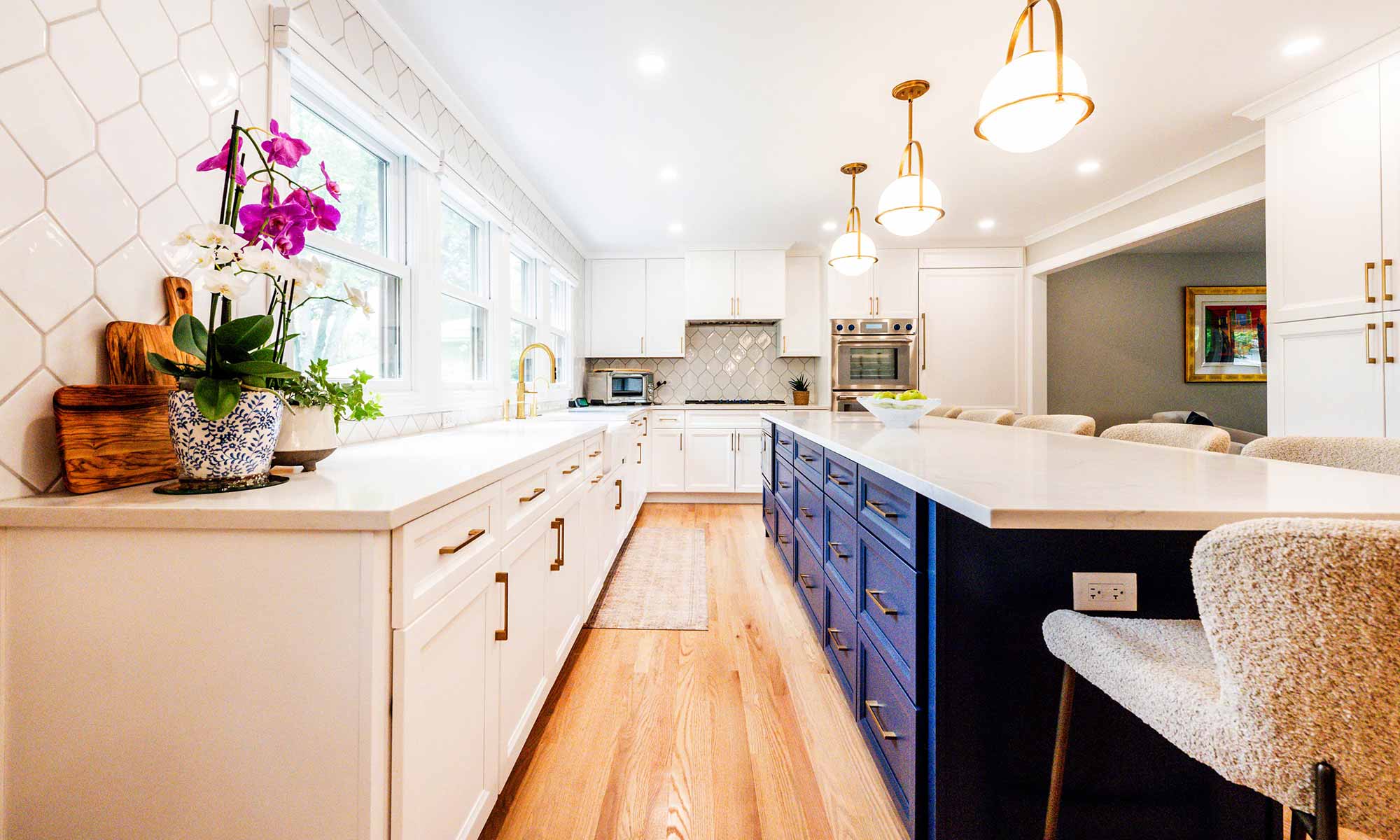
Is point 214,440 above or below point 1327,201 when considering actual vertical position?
below

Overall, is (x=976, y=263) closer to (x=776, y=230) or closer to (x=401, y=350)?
(x=776, y=230)

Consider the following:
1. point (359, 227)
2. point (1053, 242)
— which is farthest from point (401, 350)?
point (1053, 242)

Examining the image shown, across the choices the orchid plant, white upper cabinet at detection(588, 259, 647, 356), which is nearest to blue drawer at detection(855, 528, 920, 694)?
the orchid plant

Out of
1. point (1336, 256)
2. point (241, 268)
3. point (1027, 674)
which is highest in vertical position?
point (1336, 256)

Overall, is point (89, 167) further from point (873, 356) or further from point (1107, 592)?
point (873, 356)

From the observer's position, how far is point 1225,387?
5.86 meters

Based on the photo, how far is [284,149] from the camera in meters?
1.05

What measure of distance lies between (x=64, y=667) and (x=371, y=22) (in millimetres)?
2173

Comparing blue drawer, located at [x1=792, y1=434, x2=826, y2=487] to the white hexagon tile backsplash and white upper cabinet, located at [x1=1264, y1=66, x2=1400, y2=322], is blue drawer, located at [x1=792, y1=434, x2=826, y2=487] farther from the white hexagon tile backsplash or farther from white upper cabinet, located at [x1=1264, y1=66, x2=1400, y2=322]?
white upper cabinet, located at [x1=1264, y1=66, x2=1400, y2=322]

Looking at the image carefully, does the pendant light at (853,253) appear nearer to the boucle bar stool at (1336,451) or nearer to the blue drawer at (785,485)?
the blue drawer at (785,485)

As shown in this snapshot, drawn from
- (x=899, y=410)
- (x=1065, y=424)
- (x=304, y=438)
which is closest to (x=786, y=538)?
(x=899, y=410)

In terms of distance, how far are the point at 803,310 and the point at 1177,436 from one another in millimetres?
3823

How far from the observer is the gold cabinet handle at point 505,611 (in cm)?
128

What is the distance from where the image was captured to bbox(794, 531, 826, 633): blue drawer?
83.9 inches
